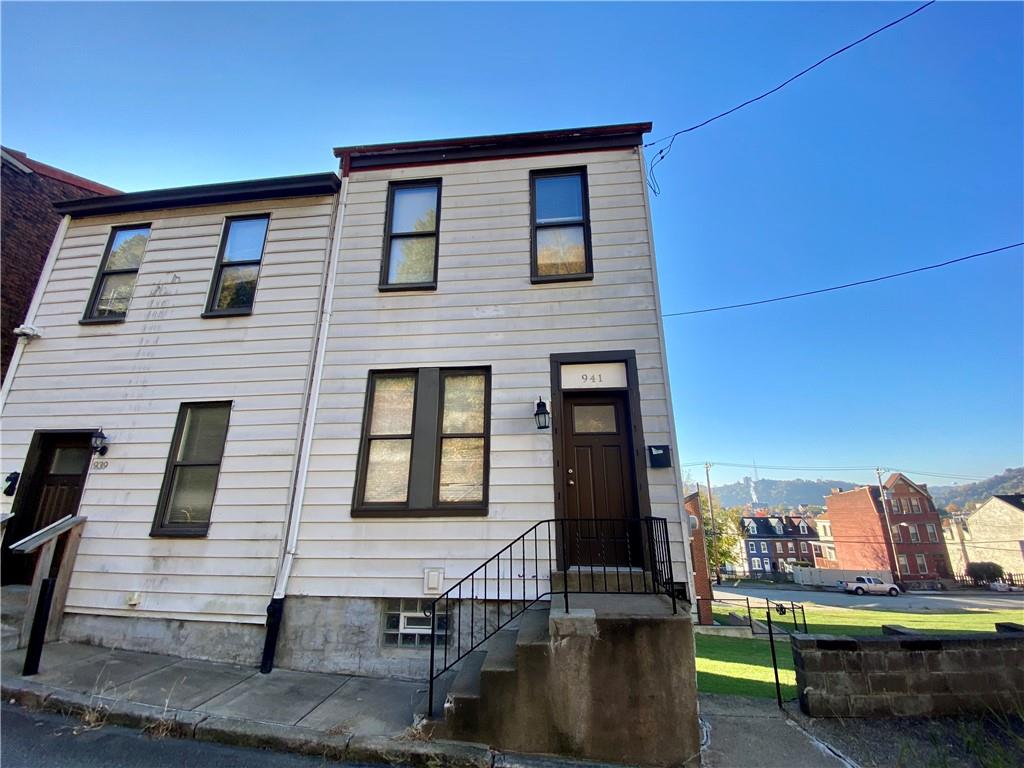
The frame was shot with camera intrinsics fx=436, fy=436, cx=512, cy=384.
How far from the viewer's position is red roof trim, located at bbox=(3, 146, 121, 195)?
8.69m

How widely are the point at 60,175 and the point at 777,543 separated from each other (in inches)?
3271

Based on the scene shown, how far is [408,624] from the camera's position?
4988 millimetres

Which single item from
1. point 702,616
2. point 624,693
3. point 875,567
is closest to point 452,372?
point 624,693

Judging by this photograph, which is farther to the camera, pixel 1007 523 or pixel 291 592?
pixel 1007 523

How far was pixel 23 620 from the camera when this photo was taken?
17.2 feet

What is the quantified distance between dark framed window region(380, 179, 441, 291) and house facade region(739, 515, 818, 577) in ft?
232

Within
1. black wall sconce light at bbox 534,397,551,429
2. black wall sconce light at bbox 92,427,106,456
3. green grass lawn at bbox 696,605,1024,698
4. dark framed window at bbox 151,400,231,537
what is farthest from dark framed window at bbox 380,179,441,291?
green grass lawn at bbox 696,605,1024,698

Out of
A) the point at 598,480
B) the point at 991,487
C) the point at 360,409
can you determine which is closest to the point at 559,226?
the point at 598,480

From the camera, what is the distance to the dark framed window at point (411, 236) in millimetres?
6422

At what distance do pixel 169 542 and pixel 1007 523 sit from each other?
6756 cm

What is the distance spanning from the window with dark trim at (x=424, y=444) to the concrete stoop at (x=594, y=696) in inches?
76.1

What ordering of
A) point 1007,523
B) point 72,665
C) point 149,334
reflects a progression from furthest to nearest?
point 1007,523 → point 149,334 → point 72,665

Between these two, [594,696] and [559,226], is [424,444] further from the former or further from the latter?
[559,226]

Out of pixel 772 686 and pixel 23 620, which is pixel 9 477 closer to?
pixel 23 620
